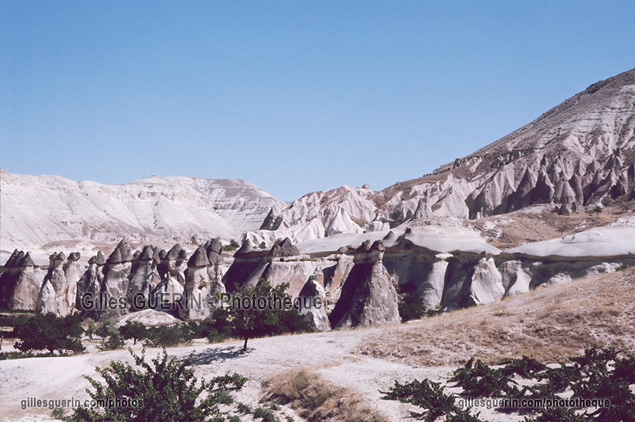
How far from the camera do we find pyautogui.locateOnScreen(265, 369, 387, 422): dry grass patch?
10641 mm

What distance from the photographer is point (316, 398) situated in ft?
38.9

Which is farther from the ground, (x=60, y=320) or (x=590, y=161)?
(x=590, y=161)

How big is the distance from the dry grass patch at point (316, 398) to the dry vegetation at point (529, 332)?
2876 mm

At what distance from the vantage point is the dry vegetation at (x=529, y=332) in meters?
13.6

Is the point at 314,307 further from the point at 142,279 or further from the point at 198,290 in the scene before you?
the point at 142,279

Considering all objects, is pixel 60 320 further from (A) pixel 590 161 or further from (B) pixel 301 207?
(A) pixel 590 161

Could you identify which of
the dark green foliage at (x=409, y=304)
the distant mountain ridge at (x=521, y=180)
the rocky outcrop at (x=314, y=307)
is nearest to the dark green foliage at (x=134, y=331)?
the rocky outcrop at (x=314, y=307)

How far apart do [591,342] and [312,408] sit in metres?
7.46

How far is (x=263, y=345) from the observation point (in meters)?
17.0

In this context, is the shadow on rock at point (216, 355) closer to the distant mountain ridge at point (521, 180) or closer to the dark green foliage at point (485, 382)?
the dark green foliage at point (485, 382)

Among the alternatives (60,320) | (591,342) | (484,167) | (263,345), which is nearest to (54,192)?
(484,167)

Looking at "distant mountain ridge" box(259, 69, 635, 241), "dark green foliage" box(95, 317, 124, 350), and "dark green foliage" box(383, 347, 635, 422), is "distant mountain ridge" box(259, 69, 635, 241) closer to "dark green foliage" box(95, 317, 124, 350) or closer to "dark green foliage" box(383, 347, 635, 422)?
"dark green foliage" box(95, 317, 124, 350)

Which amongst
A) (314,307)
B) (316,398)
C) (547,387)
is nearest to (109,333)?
(314,307)

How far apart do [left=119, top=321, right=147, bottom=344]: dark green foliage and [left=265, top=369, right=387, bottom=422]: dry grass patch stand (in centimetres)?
1080
